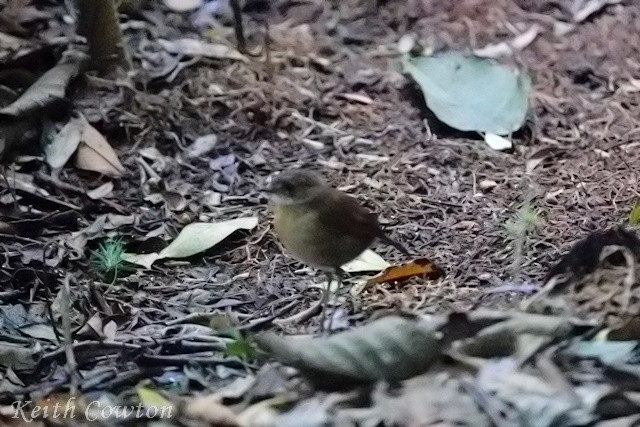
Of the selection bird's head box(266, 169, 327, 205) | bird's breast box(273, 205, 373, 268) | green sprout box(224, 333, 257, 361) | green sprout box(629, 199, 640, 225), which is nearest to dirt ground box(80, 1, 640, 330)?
green sprout box(629, 199, 640, 225)

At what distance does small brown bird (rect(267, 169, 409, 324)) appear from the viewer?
11.6 ft

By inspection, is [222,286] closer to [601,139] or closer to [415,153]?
[415,153]

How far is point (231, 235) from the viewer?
14.3ft

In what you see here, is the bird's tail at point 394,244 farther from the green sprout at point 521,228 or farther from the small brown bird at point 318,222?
the green sprout at point 521,228

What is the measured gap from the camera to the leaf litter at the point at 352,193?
2.50 m

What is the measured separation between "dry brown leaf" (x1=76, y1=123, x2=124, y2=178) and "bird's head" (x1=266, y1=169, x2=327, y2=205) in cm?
140

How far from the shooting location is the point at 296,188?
3596 millimetres

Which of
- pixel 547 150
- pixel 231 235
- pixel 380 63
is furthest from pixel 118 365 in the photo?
pixel 380 63

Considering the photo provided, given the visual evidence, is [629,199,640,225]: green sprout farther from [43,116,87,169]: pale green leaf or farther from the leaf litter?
[43,116,87,169]: pale green leaf

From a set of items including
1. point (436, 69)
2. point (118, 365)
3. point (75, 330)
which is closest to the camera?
point (118, 365)

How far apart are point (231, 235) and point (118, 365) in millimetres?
1433

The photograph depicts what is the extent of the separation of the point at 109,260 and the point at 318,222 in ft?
3.37

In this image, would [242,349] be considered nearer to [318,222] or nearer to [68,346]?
[68,346]

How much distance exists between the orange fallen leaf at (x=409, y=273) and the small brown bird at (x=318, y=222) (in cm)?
31
